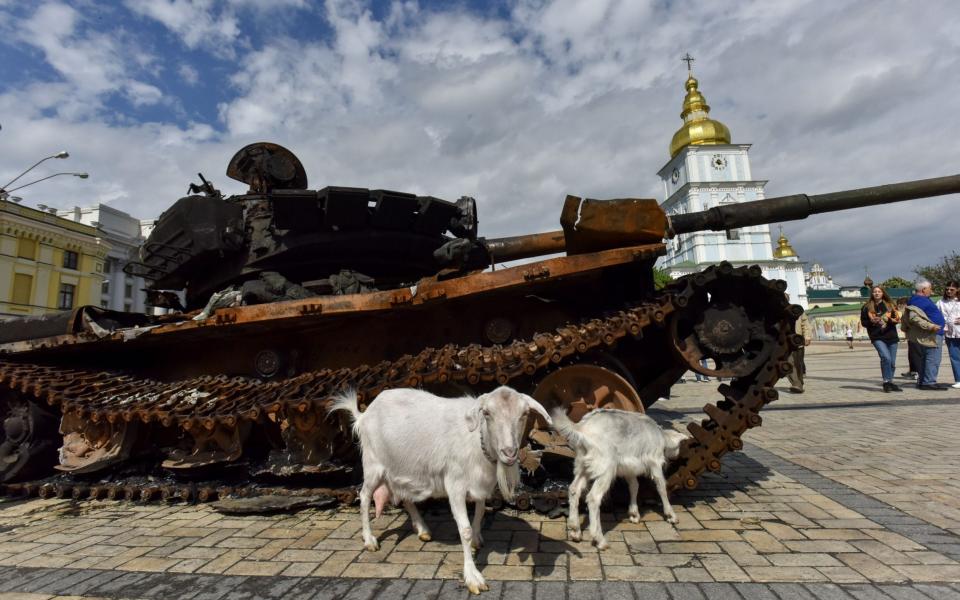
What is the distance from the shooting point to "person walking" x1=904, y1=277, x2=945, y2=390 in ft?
36.1

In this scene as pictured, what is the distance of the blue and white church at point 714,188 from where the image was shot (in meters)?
54.9

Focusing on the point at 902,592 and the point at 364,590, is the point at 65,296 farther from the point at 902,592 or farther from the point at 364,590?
the point at 902,592

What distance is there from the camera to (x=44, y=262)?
120 ft

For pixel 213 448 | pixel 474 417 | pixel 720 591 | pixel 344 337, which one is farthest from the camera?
pixel 344 337

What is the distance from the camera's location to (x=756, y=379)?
4.52 metres

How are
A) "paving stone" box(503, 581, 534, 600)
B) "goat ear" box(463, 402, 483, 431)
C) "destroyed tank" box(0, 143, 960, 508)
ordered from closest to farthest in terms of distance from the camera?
"paving stone" box(503, 581, 534, 600)
"goat ear" box(463, 402, 483, 431)
"destroyed tank" box(0, 143, 960, 508)

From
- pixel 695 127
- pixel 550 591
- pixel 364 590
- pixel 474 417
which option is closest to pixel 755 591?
pixel 550 591

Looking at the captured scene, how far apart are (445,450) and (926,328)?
39.9ft

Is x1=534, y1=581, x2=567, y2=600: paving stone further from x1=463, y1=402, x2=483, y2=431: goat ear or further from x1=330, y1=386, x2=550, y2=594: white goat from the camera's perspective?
x1=463, y1=402, x2=483, y2=431: goat ear

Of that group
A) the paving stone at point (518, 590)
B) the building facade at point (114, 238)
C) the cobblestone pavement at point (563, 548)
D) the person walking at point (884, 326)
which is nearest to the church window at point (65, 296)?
the building facade at point (114, 238)

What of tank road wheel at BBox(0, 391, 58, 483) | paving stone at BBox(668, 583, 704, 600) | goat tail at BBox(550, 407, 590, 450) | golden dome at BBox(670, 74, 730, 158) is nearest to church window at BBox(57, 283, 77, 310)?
tank road wheel at BBox(0, 391, 58, 483)

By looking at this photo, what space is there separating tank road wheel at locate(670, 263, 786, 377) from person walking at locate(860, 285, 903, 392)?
9.02 metres

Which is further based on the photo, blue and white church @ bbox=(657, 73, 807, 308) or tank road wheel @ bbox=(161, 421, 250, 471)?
blue and white church @ bbox=(657, 73, 807, 308)

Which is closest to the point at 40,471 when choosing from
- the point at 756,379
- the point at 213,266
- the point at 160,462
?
the point at 160,462
